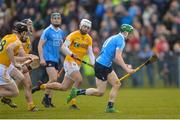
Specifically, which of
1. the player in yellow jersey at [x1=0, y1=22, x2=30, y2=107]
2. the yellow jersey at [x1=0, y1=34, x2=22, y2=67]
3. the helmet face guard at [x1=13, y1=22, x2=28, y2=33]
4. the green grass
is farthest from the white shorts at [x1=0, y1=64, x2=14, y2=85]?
the helmet face guard at [x1=13, y1=22, x2=28, y2=33]

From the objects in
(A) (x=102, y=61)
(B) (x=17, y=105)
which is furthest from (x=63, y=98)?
(A) (x=102, y=61)

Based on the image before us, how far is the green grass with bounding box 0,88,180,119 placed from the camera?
17766 mm

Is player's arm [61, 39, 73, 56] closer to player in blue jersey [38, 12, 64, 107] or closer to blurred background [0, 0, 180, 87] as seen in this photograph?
player in blue jersey [38, 12, 64, 107]

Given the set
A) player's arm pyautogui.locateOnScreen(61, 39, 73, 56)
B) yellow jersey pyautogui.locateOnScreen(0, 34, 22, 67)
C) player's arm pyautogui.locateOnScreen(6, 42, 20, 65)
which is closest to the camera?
player's arm pyautogui.locateOnScreen(6, 42, 20, 65)

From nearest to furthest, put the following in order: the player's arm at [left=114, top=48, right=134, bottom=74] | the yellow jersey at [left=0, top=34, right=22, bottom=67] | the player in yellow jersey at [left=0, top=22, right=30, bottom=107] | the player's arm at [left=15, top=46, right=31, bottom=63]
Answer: the player in yellow jersey at [left=0, top=22, right=30, bottom=107]
the yellow jersey at [left=0, top=34, right=22, bottom=67]
the player's arm at [left=15, top=46, right=31, bottom=63]
the player's arm at [left=114, top=48, right=134, bottom=74]

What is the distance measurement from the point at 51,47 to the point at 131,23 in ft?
38.1

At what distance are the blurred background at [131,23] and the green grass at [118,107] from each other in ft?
12.6

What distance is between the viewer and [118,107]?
20.5 metres

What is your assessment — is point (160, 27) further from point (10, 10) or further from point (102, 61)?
point (102, 61)

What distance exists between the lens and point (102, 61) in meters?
19.2

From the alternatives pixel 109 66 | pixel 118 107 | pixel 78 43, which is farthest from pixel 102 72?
pixel 118 107

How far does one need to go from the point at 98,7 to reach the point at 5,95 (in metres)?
15.2

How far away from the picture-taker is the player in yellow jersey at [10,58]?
17.7m

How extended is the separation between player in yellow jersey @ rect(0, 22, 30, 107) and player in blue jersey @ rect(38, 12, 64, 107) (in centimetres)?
216
